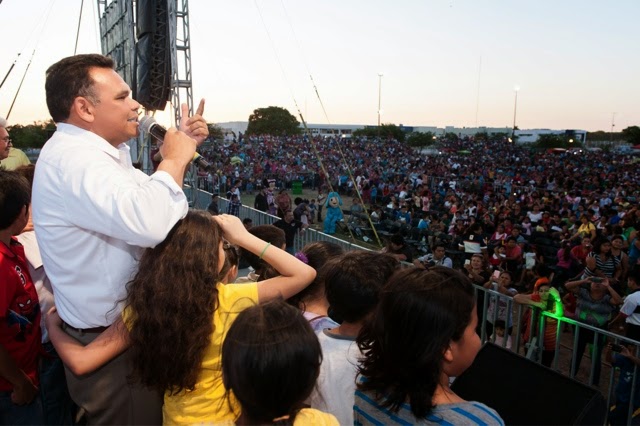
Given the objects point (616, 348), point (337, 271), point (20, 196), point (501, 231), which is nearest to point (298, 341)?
point (337, 271)

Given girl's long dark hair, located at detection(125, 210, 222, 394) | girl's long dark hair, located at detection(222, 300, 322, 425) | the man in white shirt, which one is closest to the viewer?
girl's long dark hair, located at detection(222, 300, 322, 425)

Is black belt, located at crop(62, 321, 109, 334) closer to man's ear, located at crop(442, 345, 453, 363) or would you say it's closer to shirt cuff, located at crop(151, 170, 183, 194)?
shirt cuff, located at crop(151, 170, 183, 194)

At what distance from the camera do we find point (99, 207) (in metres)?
1.32

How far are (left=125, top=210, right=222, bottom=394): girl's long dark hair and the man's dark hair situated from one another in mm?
550

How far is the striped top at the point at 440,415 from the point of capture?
1299 millimetres

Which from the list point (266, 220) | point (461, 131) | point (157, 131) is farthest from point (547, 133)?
point (157, 131)

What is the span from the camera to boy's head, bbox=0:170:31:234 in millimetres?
2090

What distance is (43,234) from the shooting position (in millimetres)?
1449

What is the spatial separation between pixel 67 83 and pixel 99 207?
0.53 m

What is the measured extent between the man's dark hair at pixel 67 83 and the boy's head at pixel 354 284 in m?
1.16

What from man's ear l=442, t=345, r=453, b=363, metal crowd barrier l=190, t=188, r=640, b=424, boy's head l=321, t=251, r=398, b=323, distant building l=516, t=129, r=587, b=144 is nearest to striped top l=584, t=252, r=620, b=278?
metal crowd barrier l=190, t=188, r=640, b=424

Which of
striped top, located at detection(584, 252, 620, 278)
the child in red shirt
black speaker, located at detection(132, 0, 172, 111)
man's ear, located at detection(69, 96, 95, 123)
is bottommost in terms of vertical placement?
striped top, located at detection(584, 252, 620, 278)

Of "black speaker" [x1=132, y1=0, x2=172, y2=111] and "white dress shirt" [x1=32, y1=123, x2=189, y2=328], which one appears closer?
"white dress shirt" [x1=32, y1=123, x2=189, y2=328]

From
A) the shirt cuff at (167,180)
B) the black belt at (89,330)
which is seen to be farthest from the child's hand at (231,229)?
the black belt at (89,330)
